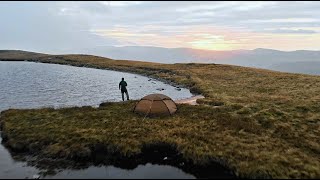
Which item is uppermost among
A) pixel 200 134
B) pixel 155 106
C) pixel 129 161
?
pixel 155 106

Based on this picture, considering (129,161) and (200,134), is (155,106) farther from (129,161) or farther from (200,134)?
(129,161)

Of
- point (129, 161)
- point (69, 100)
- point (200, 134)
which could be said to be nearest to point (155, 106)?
point (200, 134)

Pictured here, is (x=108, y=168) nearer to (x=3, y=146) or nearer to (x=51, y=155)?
(x=51, y=155)

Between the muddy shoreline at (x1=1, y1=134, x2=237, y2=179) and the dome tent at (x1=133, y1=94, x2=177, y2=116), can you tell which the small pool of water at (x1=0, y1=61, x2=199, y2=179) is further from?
the dome tent at (x1=133, y1=94, x2=177, y2=116)

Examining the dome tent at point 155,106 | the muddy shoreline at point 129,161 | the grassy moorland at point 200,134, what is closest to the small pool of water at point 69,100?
the muddy shoreline at point 129,161

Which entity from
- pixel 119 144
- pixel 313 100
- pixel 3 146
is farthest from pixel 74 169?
pixel 313 100

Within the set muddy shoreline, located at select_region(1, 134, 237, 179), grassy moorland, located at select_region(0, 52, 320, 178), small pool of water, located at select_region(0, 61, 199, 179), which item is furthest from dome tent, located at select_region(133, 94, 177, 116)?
small pool of water, located at select_region(0, 61, 199, 179)

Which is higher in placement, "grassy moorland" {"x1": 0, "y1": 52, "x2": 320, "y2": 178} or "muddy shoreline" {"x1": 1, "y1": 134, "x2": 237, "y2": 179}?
"grassy moorland" {"x1": 0, "y1": 52, "x2": 320, "y2": 178}

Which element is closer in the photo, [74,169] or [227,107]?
[74,169]

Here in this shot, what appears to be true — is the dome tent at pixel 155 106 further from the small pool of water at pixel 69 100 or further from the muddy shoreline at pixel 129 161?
the small pool of water at pixel 69 100

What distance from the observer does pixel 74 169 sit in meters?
23.4

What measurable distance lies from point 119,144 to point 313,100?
27.7m

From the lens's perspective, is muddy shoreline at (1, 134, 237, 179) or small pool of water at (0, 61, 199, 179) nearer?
small pool of water at (0, 61, 199, 179)

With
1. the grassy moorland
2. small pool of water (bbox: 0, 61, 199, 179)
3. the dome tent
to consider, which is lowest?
small pool of water (bbox: 0, 61, 199, 179)
